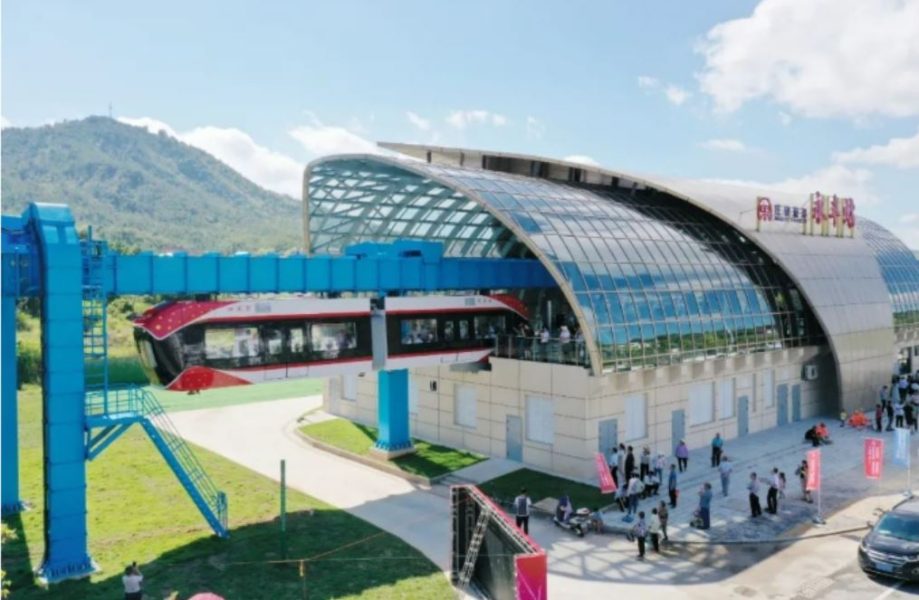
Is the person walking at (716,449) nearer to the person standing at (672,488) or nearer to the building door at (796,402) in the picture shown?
the person standing at (672,488)

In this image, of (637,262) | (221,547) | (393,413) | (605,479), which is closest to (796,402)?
(637,262)

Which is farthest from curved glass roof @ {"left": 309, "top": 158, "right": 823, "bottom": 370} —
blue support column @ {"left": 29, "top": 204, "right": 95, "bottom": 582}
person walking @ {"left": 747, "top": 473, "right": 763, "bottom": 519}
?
blue support column @ {"left": 29, "top": 204, "right": 95, "bottom": 582}

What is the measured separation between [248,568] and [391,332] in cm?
1011

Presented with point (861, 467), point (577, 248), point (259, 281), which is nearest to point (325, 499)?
point (259, 281)

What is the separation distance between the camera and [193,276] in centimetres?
2245

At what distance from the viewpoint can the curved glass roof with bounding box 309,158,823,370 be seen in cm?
2858

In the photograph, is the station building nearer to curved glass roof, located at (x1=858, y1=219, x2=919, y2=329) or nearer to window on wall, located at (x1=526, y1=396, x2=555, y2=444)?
window on wall, located at (x1=526, y1=396, x2=555, y2=444)

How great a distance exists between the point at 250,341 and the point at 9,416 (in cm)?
794

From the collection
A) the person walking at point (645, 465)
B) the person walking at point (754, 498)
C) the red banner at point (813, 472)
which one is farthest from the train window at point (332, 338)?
the red banner at point (813, 472)

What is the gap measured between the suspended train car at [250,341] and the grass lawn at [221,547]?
453 centimetres

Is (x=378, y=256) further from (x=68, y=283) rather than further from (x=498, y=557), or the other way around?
(x=498, y=557)

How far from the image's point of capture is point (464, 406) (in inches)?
1260

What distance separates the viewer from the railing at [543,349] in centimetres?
2759

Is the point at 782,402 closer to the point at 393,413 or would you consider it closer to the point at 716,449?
the point at 716,449
